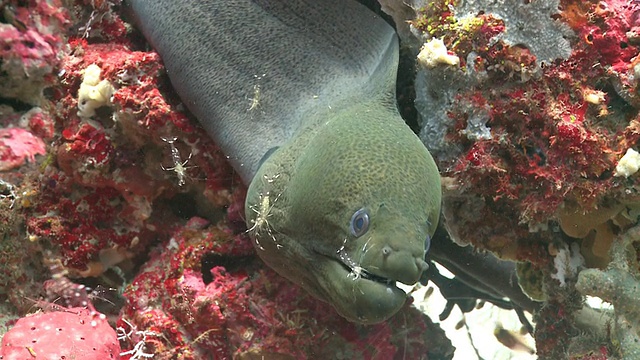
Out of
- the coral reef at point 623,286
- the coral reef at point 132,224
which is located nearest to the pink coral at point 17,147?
the coral reef at point 132,224

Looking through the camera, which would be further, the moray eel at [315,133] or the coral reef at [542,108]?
the coral reef at [542,108]

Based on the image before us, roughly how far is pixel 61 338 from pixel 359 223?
1832 millimetres

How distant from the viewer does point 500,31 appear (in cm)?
255

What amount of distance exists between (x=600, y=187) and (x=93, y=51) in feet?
10.7

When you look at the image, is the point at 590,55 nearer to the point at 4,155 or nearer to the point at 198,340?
the point at 198,340

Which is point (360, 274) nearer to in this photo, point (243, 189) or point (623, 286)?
point (243, 189)

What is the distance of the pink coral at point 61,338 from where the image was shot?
254cm

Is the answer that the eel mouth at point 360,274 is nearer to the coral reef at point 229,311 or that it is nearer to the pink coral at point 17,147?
the coral reef at point 229,311

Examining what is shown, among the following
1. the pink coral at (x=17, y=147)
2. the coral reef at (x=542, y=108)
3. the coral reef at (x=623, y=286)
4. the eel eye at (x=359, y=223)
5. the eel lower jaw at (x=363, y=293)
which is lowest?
the pink coral at (x=17, y=147)

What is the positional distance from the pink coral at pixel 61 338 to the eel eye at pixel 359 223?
169 centimetres

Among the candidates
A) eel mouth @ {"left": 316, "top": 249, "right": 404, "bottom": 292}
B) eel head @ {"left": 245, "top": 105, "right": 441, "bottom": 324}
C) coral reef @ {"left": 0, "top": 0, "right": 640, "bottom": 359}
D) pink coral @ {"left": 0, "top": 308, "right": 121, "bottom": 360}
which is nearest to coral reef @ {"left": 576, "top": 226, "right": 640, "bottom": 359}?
coral reef @ {"left": 0, "top": 0, "right": 640, "bottom": 359}

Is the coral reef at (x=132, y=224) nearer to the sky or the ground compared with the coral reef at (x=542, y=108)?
nearer to the ground

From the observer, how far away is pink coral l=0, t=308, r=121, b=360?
2545mm

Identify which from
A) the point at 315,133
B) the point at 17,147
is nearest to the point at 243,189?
the point at 315,133
